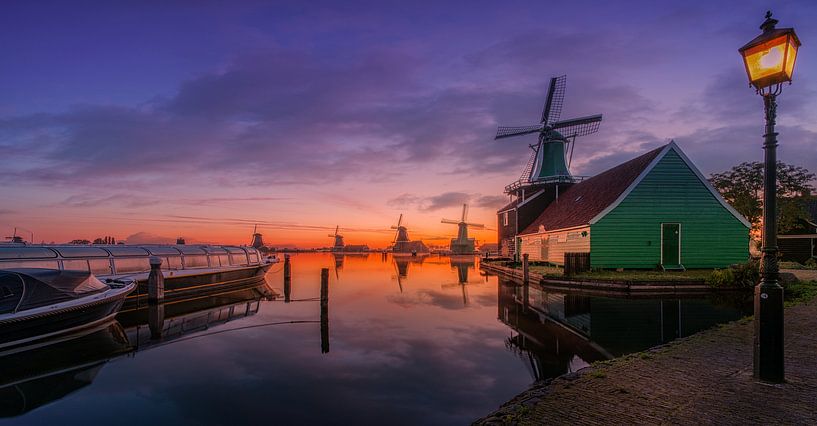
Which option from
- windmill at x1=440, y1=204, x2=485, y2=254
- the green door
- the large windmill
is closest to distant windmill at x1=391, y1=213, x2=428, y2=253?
windmill at x1=440, y1=204, x2=485, y2=254

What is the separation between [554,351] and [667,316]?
6113 millimetres

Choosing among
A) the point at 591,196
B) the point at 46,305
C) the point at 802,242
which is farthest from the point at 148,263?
the point at 802,242

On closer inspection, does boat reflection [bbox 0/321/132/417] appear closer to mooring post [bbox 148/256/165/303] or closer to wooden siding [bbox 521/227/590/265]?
mooring post [bbox 148/256/165/303]

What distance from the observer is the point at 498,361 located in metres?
10.0

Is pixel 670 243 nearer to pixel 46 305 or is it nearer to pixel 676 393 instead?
pixel 676 393

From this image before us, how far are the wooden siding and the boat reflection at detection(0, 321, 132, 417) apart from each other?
23.6 m

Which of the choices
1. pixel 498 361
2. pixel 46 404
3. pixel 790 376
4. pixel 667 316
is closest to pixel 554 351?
pixel 498 361

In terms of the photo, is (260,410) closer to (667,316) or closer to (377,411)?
(377,411)

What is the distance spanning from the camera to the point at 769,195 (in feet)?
20.4

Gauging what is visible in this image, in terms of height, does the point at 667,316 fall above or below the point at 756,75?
below

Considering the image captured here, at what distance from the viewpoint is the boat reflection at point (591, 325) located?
9.73m

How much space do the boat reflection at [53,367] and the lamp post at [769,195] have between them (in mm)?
12211

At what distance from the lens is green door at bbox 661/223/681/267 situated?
81.7ft

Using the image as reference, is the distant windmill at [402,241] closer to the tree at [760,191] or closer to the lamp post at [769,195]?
the tree at [760,191]
